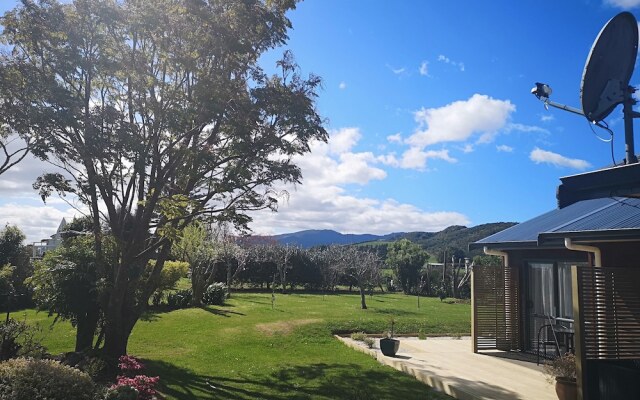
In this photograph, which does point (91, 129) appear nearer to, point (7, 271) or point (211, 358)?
point (211, 358)

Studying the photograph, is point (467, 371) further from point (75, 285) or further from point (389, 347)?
point (75, 285)

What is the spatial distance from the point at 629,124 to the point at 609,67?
719 millimetres

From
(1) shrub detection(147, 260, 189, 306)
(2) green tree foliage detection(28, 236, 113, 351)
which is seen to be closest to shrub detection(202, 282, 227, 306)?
(1) shrub detection(147, 260, 189, 306)

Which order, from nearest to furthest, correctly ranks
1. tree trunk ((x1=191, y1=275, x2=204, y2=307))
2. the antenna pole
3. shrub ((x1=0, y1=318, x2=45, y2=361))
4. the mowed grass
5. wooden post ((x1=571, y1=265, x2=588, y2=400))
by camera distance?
the antenna pole
wooden post ((x1=571, y1=265, x2=588, y2=400))
shrub ((x1=0, y1=318, x2=45, y2=361))
the mowed grass
tree trunk ((x1=191, y1=275, x2=204, y2=307))

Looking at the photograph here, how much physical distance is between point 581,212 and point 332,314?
40.1 feet

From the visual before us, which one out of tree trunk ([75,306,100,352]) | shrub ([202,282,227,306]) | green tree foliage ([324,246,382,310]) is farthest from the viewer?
green tree foliage ([324,246,382,310])

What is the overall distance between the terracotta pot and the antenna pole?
Answer: 4156 mm

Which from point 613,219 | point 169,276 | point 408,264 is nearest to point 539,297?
point 613,219

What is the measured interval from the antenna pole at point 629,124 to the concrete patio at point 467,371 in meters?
4.98

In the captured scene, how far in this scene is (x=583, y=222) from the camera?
9.16 metres

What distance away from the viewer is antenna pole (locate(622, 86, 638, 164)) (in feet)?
15.6

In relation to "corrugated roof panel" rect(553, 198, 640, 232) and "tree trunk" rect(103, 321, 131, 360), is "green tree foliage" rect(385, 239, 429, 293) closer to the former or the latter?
"corrugated roof panel" rect(553, 198, 640, 232)

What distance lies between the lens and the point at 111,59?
403 inches

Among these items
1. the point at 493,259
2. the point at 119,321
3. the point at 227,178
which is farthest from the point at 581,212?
the point at 493,259
